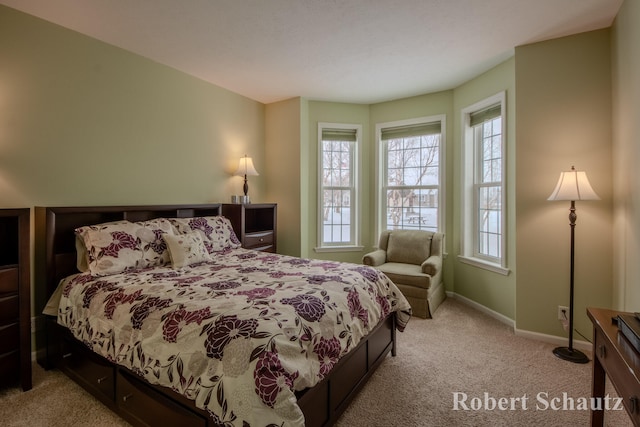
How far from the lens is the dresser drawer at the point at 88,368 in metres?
1.76

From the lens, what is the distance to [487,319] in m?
3.23

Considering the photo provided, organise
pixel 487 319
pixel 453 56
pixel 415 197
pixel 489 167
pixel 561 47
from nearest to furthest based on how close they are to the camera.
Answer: pixel 561 47
pixel 453 56
pixel 487 319
pixel 489 167
pixel 415 197

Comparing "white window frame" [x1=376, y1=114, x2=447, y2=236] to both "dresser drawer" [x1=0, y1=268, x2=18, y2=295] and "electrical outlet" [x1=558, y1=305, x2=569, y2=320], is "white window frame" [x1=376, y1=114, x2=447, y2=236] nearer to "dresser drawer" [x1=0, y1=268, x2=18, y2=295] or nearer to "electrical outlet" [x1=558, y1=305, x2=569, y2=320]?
"electrical outlet" [x1=558, y1=305, x2=569, y2=320]

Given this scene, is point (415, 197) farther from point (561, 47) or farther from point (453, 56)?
point (561, 47)

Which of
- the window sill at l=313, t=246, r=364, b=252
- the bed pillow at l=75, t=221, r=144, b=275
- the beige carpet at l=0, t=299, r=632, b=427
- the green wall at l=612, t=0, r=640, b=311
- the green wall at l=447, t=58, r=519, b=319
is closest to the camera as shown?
the beige carpet at l=0, t=299, r=632, b=427

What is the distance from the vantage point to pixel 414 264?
3.74 m

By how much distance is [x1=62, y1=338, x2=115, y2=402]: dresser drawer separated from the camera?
1.76 meters

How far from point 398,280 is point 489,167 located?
5.49ft

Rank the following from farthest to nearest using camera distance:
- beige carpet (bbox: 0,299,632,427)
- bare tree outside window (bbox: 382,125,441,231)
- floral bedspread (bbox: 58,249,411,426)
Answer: bare tree outside window (bbox: 382,125,441,231), beige carpet (bbox: 0,299,632,427), floral bedspread (bbox: 58,249,411,426)

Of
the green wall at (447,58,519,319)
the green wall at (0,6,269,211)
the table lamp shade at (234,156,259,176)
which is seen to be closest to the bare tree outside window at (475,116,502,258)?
the green wall at (447,58,519,319)

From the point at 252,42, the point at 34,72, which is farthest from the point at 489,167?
the point at 34,72

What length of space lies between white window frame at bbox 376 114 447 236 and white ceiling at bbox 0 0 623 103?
24.9 inches

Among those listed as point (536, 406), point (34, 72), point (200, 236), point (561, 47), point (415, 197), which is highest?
point (561, 47)

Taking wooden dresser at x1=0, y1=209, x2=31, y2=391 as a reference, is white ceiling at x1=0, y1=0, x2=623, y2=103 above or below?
above
